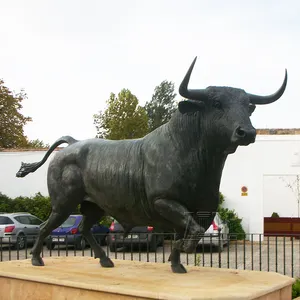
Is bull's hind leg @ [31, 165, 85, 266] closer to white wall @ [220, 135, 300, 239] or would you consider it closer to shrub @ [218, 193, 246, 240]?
shrub @ [218, 193, 246, 240]

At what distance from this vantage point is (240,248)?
16391 millimetres

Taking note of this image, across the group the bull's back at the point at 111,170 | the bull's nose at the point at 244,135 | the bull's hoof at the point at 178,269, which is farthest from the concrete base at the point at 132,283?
the bull's nose at the point at 244,135

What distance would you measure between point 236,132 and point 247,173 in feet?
48.7

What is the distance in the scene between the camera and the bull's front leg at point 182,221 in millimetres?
4781

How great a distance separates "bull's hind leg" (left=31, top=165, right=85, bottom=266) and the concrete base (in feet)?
1.89

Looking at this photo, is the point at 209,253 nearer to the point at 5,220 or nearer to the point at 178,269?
the point at 5,220

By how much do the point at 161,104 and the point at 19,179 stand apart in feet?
90.3

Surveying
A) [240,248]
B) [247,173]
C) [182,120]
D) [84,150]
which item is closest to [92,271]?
[84,150]

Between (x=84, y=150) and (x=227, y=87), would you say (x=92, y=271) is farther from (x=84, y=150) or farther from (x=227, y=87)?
(x=227, y=87)

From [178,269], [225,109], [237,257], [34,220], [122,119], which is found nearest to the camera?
[225,109]

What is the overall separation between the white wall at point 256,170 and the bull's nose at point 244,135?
14.5m

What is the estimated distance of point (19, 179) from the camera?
21.4 meters

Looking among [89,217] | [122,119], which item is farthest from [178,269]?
[122,119]

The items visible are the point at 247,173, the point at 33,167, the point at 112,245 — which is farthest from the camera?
the point at 247,173
